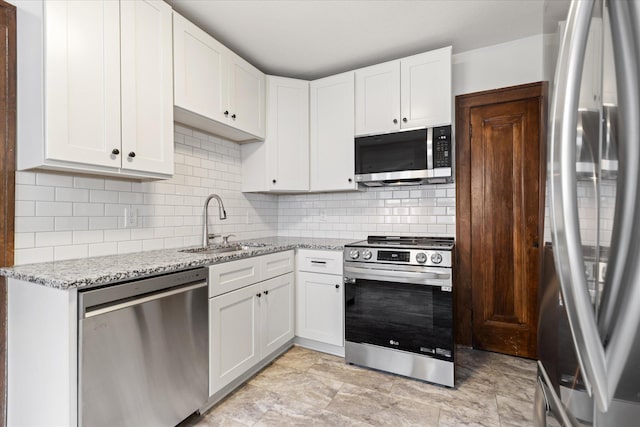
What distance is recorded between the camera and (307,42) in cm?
250

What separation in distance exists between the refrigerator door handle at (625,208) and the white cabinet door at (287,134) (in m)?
2.64

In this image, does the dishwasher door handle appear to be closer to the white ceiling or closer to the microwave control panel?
the white ceiling

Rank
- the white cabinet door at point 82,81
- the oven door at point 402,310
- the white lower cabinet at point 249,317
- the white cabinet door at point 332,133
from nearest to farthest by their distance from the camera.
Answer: the white cabinet door at point 82,81 → the white lower cabinet at point 249,317 → the oven door at point 402,310 → the white cabinet door at point 332,133

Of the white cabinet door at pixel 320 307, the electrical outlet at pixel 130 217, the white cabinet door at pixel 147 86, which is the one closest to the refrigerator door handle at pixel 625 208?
the white cabinet door at pixel 147 86

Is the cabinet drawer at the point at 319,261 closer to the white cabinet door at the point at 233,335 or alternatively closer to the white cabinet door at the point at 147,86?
the white cabinet door at the point at 233,335

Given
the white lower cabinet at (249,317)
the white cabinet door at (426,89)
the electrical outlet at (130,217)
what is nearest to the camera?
the white lower cabinet at (249,317)

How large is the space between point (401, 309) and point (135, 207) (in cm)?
201

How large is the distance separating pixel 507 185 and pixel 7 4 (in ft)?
11.4

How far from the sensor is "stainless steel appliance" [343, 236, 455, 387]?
6.99 ft

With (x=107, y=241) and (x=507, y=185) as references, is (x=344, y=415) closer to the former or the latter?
(x=107, y=241)

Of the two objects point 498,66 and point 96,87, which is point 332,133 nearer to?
point 498,66

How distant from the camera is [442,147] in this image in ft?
7.98

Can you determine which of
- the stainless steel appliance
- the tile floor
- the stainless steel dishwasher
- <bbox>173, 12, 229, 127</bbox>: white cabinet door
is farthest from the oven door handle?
<bbox>173, 12, 229, 127</bbox>: white cabinet door

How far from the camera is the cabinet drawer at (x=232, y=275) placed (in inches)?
74.0
